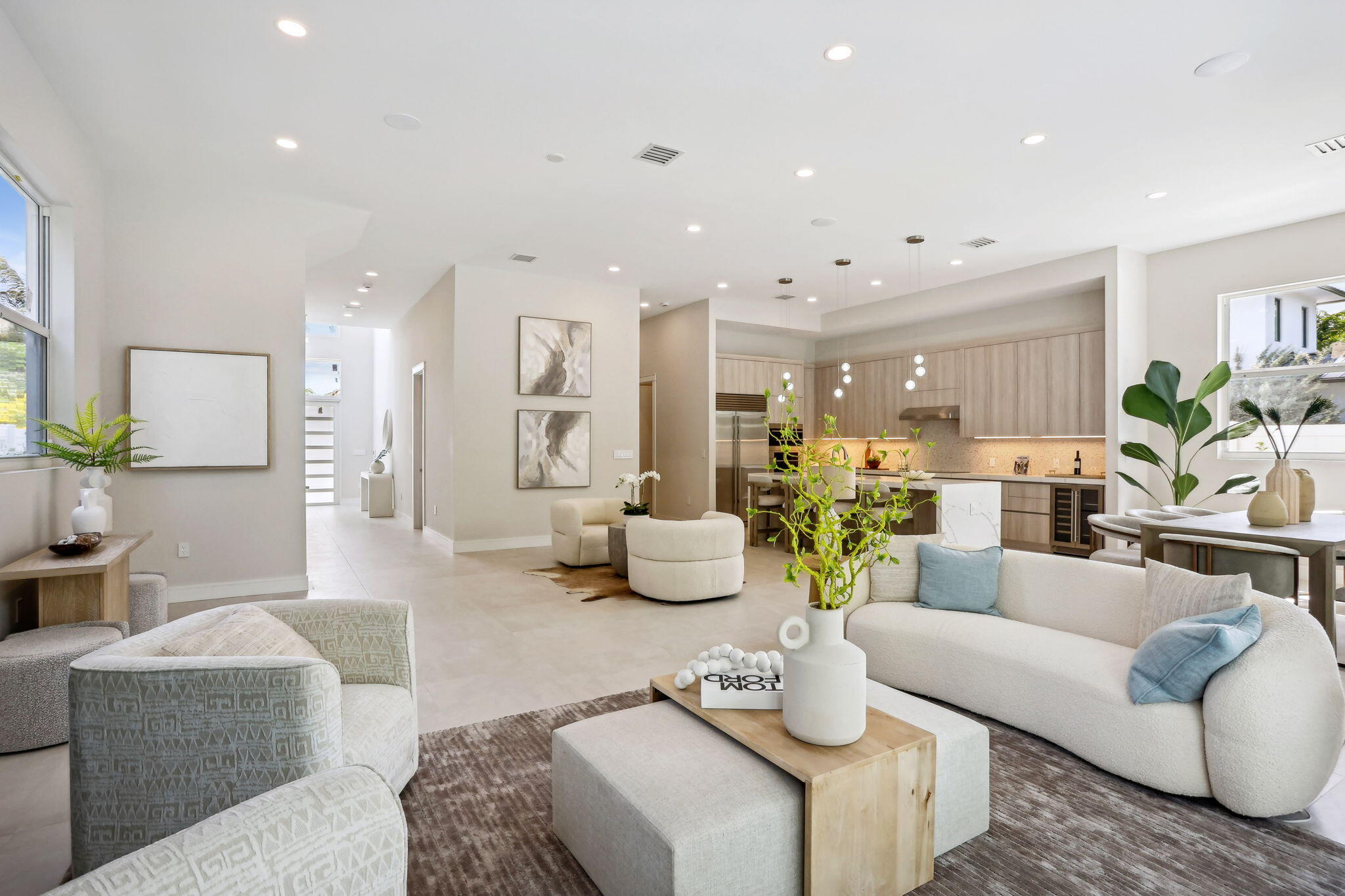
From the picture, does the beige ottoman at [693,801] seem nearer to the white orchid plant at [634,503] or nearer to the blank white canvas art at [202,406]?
the white orchid plant at [634,503]

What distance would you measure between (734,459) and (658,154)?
5.53 metres

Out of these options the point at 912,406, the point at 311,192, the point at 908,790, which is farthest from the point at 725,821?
the point at 912,406

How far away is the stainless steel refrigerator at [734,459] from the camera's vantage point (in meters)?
9.34

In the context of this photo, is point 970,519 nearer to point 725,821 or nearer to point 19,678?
point 725,821

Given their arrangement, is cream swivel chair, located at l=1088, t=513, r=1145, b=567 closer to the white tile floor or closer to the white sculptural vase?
the white tile floor

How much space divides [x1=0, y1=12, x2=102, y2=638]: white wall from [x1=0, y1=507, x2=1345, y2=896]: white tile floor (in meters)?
1.17

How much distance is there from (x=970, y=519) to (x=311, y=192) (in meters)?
5.30

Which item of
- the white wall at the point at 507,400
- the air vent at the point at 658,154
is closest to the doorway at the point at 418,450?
the white wall at the point at 507,400

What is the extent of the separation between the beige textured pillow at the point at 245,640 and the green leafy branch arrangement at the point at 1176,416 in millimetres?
6646

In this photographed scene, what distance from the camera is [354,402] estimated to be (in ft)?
43.3

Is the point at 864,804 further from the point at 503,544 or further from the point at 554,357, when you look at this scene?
the point at 554,357

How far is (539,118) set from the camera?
3.94 metres

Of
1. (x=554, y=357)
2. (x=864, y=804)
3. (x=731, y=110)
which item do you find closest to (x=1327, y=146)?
(x=731, y=110)

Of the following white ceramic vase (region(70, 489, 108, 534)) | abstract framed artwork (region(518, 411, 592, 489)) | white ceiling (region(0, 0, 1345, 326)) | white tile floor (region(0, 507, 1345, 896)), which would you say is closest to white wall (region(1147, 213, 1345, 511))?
white ceiling (region(0, 0, 1345, 326))
